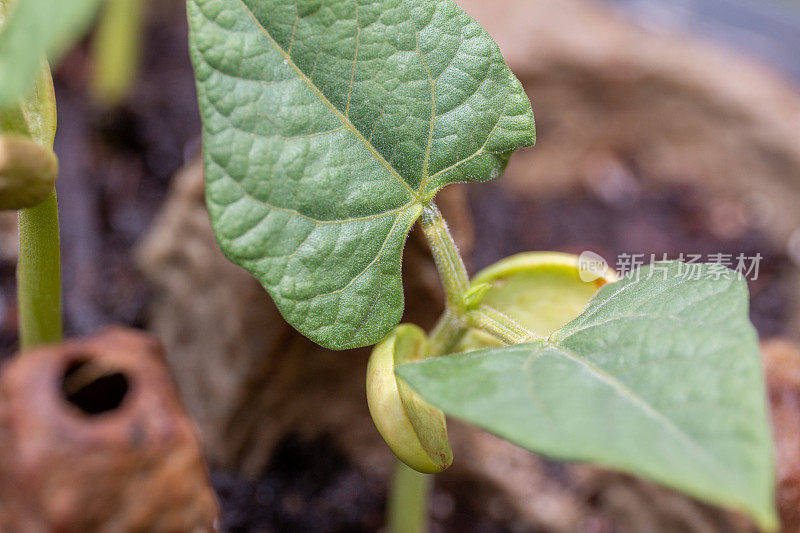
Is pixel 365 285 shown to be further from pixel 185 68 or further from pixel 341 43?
pixel 185 68

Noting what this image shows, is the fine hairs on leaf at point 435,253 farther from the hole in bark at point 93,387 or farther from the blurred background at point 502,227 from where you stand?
the blurred background at point 502,227

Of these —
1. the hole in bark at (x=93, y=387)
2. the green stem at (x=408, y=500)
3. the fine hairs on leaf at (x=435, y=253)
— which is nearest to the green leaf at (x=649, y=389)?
the fine hairs on leaf at (x=435, y=253)

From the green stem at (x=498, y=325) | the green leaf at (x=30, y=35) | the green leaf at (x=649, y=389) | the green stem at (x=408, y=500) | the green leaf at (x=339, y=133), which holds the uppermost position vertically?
the green leaf at (x=30, y=35)

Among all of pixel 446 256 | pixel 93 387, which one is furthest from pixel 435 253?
pixel 93 387

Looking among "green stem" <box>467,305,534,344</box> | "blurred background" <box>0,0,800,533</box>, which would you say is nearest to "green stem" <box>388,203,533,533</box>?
"green stem" <box>467,305,534,344</box>

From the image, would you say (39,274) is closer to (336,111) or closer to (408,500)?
(336,111)

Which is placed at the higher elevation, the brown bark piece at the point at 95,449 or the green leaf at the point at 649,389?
the green leaf at the point at 649,389
